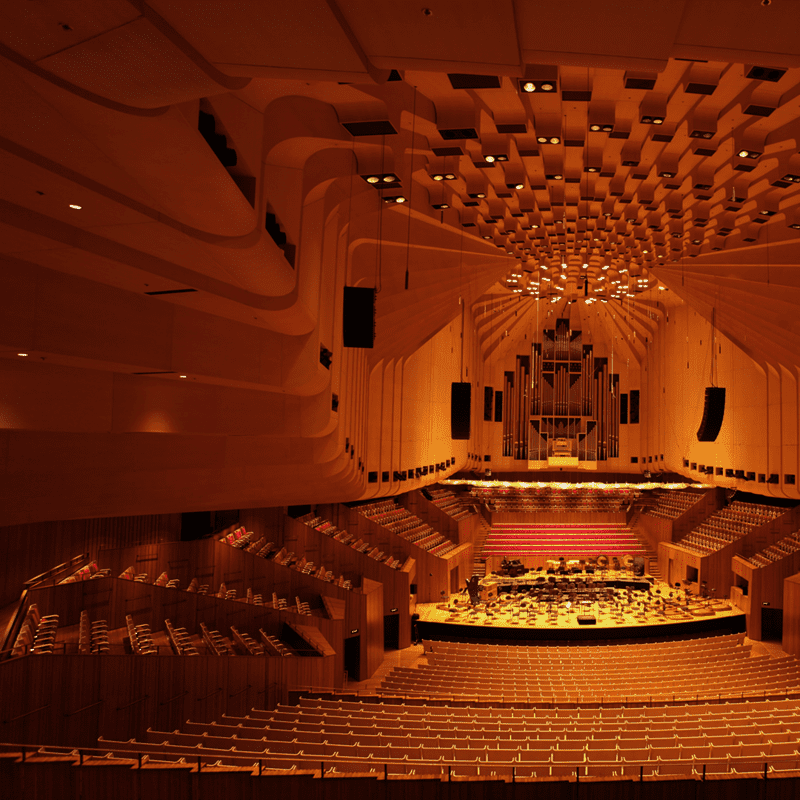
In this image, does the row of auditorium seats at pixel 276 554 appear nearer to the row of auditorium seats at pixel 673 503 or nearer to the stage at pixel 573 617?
the stage at pixel 573 617

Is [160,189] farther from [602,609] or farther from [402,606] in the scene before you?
[602,609]

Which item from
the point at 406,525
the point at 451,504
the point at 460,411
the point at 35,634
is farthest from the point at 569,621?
the point at 35,634

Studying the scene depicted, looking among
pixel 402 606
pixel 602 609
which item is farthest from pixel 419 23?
pixel 602 609

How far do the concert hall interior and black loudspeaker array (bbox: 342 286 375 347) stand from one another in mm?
35

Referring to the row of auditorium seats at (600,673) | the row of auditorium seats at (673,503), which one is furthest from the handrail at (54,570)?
the row of auditorium seats at (673,503)

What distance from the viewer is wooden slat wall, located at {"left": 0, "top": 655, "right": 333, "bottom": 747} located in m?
6.07

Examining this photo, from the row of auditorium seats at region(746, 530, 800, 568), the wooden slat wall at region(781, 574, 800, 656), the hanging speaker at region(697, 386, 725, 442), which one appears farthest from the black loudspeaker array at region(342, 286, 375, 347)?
the row of auditorium seats at region(746, 530, 800, 568)

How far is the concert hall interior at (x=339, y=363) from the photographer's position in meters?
2.00

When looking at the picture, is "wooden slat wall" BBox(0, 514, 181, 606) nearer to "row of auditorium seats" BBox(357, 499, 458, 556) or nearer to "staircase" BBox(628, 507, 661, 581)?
"row of auditorium seats" BBox(357, 499, 458, 556)

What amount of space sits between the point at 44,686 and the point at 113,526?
143 inches

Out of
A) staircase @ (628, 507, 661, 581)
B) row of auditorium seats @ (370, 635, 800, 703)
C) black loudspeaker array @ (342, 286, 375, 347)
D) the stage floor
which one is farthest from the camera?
staircase @ (628, 507, 661, 581)

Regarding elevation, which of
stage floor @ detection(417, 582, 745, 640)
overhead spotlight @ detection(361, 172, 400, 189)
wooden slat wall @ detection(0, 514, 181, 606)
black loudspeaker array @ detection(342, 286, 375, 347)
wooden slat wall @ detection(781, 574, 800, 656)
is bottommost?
stage floor @ detection(417, 582, 745, 640)

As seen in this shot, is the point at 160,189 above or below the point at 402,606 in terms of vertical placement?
above

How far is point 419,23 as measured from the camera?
67.6 inches
